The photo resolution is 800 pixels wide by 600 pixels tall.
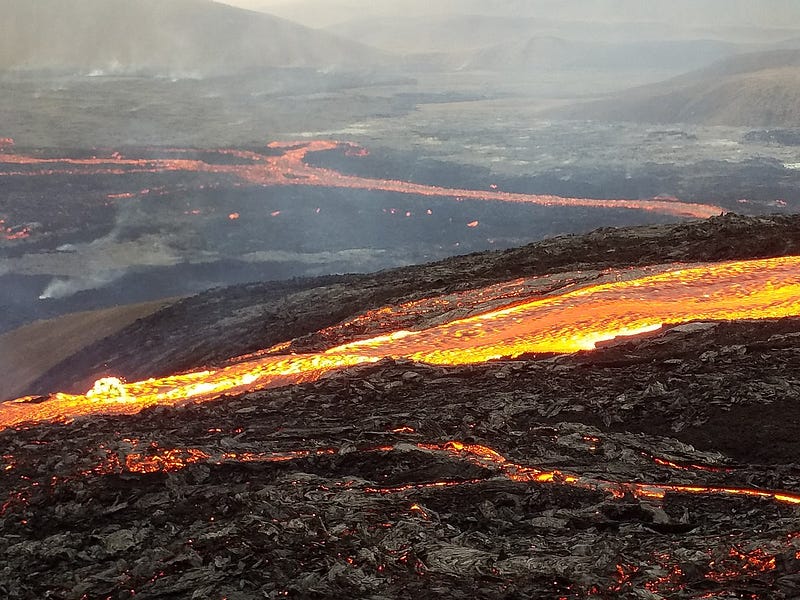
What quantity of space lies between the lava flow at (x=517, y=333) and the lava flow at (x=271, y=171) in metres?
44.7

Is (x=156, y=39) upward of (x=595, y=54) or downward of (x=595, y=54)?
upward

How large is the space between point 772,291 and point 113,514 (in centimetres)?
1100

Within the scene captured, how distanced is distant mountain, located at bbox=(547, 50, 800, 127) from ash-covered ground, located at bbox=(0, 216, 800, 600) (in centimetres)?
7882

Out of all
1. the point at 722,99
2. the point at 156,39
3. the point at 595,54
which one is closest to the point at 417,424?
the point at 722,99

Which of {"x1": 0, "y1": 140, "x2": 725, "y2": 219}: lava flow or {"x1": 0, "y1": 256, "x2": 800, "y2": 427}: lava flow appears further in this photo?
{"x1": 0, "y1": 140, "x2": 725, "y2": 219}: lava flow

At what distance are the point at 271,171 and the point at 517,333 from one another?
6086 cm

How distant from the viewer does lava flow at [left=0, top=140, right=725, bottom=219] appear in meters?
61.3

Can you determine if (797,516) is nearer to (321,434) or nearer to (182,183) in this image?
(321,434)

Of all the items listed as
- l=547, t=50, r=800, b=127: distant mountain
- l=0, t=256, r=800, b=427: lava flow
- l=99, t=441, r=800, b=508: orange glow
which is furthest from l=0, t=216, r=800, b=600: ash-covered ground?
l=547, t=50, r=800, b=127: distant mountain

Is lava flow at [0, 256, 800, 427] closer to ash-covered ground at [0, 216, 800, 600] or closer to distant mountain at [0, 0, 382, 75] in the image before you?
ash-covered ground at [0, 216, 800, 600]

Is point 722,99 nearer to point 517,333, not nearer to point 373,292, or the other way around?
point 373,292

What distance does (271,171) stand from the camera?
70875 mm

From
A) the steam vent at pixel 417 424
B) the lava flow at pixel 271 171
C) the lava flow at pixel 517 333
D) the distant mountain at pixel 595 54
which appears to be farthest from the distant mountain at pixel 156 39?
the lava flow at pixel 517 333

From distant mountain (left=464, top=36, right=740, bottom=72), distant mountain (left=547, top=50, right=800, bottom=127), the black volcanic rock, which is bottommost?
the black volcanic rock
